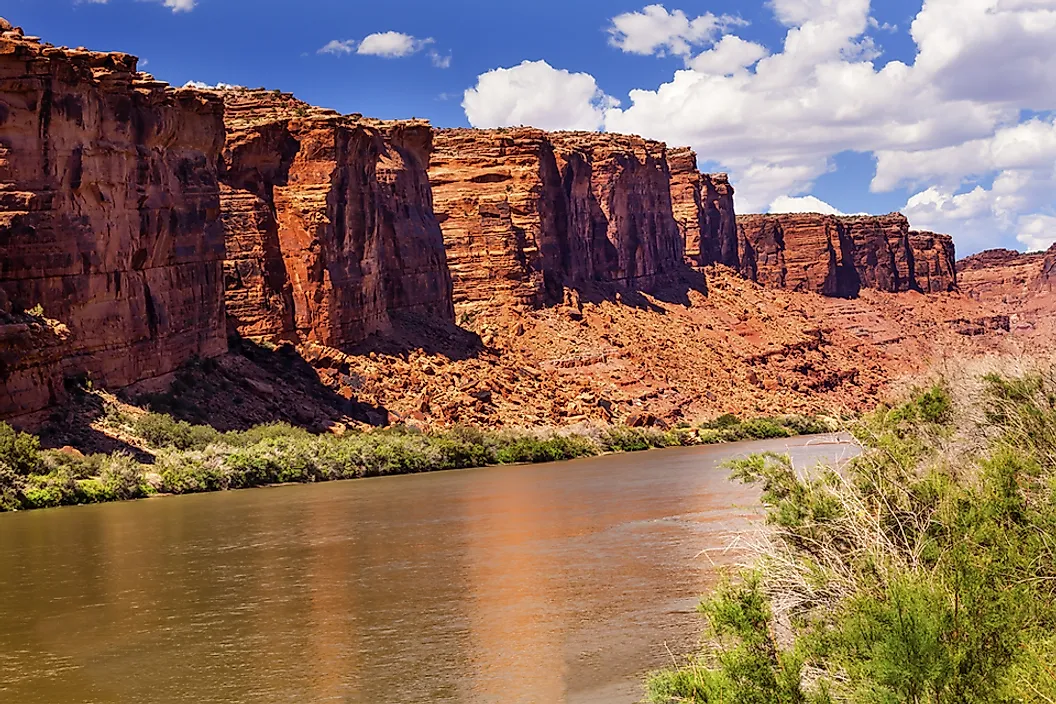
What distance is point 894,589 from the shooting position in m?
8.93

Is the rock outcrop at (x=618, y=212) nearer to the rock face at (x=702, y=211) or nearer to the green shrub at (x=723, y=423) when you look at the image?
the rock face at (x=702, y=211)

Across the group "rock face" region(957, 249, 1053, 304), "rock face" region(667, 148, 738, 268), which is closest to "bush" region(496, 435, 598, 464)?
"rock face" region(667, 148, 738, 268)

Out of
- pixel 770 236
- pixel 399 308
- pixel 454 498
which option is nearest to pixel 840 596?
pixel 454 498

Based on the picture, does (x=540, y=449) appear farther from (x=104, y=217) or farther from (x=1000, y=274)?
(x=1000, y=274)

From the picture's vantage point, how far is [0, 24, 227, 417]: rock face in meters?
40.3

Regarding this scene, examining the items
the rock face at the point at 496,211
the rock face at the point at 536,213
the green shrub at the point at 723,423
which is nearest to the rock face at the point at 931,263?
the rock face at the point at 536,213


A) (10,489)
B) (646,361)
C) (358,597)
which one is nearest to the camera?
(358,597)

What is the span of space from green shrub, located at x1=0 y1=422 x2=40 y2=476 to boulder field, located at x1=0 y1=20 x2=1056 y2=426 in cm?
182

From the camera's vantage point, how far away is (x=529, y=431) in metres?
59.6

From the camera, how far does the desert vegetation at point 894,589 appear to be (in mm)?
8578

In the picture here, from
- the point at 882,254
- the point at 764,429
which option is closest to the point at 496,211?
the point at 764,429

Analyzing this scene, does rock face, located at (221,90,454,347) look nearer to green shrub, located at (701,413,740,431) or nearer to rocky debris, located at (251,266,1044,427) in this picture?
rocky debris, located at (251,266,1044,427)

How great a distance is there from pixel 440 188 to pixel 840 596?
68554 mm

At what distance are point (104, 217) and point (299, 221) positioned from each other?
545 inches
